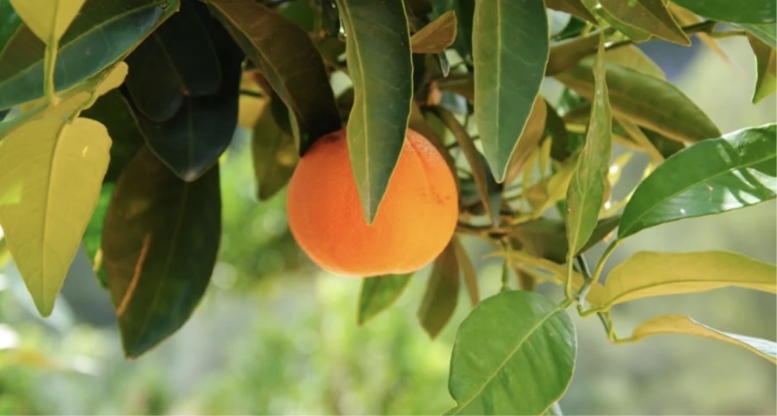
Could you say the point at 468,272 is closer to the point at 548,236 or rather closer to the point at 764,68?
the point at 548,236

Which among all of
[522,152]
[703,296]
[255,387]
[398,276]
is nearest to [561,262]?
[522,152]

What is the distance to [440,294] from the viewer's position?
54cm

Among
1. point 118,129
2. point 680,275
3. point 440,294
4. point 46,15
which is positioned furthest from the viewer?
point 440,294

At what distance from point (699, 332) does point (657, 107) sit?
0.49ft

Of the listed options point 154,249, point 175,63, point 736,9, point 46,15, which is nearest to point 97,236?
point 154,249

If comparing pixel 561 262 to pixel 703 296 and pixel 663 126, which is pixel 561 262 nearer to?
pixel 663 126

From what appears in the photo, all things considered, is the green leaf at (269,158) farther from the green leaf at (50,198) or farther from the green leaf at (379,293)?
the green leaf at (50,198)

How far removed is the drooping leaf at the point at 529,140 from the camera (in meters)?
0.40

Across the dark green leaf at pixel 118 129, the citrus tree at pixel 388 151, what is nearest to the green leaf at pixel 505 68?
the citrus tree at pixel 388 151

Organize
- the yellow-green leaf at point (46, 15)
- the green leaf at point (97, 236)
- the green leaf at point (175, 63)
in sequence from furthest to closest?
the green leaf at point (97, 236)
the green leaf at point (175, 63)
the yellow-green leaf at point (46, 15)

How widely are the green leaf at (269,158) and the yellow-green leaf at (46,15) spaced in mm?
289

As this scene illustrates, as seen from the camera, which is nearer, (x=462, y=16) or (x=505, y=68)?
(x=505, y=68)

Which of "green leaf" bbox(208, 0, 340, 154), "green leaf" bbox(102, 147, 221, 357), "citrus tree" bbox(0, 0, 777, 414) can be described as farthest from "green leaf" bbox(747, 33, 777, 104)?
"green leaf" bbox(102, 147, 221, 357)

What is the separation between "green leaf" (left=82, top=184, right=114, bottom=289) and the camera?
48cm
